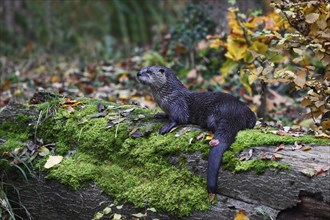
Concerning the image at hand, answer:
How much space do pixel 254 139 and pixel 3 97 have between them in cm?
538

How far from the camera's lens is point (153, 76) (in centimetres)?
555

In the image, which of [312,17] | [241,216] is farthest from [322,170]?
[312,17]

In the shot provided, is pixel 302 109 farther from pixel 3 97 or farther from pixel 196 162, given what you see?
pixel 3 97

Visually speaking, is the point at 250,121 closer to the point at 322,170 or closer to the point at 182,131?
the point at 182,131

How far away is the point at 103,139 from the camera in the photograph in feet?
16.8

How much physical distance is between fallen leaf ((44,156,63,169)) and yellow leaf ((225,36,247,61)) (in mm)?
3226

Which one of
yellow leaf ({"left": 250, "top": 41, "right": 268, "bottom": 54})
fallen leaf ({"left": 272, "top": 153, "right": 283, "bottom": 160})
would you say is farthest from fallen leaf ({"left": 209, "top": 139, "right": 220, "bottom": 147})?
yellow leaf ({"left": 250, "top": 41, "right": 268, "bottom": 54})


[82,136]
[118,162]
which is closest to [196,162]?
[118,162]

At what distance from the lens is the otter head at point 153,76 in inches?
218

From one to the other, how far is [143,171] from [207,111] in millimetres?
868

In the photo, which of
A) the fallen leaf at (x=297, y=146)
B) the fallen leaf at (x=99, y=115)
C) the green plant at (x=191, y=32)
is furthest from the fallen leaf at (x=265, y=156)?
the green plant at (x=191, y=32)

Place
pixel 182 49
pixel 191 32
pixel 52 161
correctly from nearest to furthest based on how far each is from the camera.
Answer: pixel 52 161 < pixel 182 49 < pixel 191 32

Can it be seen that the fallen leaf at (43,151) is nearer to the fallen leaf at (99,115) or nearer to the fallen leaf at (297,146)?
the fallen leaf at (99,115)

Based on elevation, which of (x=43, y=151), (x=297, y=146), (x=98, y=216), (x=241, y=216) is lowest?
(x=98, y=216)
